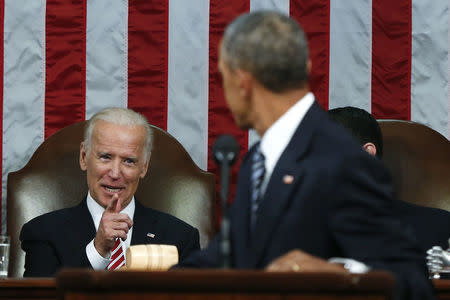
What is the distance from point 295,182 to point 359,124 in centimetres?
205

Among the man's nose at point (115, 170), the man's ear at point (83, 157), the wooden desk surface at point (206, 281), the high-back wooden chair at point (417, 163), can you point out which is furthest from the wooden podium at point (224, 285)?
the high-back wooden chair at point (417, 163)

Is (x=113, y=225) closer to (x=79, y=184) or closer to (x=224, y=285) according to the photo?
(x=79, y=184)

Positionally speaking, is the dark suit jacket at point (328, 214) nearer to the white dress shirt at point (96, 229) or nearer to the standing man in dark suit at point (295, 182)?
the standing man in dark suit at point (295, 182)

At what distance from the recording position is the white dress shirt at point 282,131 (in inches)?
82.5

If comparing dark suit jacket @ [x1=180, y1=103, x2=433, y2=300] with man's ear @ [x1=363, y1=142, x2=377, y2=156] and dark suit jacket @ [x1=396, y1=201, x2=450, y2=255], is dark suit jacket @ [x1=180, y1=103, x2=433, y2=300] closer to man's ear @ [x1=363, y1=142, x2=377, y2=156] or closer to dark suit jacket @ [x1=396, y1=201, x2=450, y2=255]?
man's ear @ [x1=363, y1=142, x2=377, y2=156]

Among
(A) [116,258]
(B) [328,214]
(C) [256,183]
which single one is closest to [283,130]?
(C) [256,183]

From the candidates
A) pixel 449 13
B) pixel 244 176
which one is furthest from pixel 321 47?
pixel 244 176

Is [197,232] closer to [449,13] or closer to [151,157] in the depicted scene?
[151,157]

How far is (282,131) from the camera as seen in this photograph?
2.11m

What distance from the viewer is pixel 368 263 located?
1.91 meters

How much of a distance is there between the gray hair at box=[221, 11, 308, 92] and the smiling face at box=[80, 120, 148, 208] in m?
2.22

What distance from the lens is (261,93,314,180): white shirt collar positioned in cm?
210

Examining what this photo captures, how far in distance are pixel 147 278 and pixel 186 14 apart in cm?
323

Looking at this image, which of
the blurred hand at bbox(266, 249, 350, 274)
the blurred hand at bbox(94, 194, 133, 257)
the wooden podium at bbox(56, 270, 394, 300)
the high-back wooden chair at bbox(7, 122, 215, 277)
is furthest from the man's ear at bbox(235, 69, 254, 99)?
the high-back wooden chair at bbox(7, 122, 215, 277)
